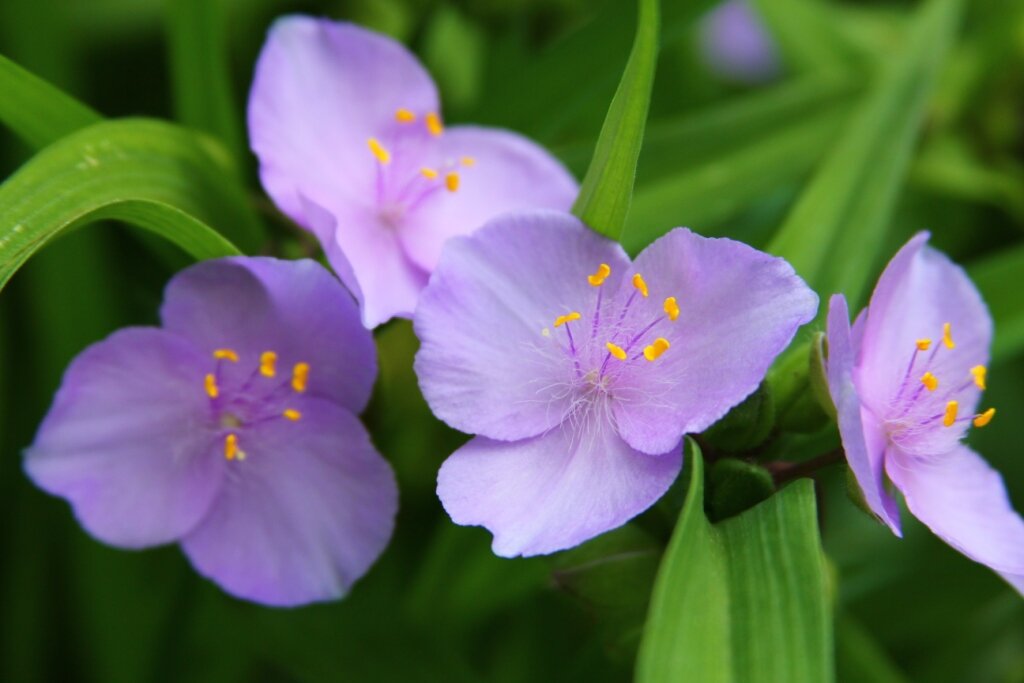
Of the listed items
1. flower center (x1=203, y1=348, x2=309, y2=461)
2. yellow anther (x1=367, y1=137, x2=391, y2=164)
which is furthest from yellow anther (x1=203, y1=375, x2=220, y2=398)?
yellow anther (x1=367, y1=137, x2=391, y2=164)

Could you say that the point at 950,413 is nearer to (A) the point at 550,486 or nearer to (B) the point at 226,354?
(A) the point at 550,486

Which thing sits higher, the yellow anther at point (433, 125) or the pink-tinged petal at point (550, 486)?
the yellow anther at point (433, 125)

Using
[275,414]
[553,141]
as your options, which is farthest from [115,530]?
[553,141]

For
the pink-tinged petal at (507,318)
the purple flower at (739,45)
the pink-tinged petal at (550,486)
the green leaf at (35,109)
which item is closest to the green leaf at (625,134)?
the pink-tinged petal at (507,318)

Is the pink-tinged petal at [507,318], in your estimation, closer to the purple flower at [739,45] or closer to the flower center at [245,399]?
the flower center at [245,399]

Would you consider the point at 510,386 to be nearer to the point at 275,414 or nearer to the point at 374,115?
the point at 275,414

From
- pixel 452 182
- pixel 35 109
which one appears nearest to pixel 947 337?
pixel 452 182
